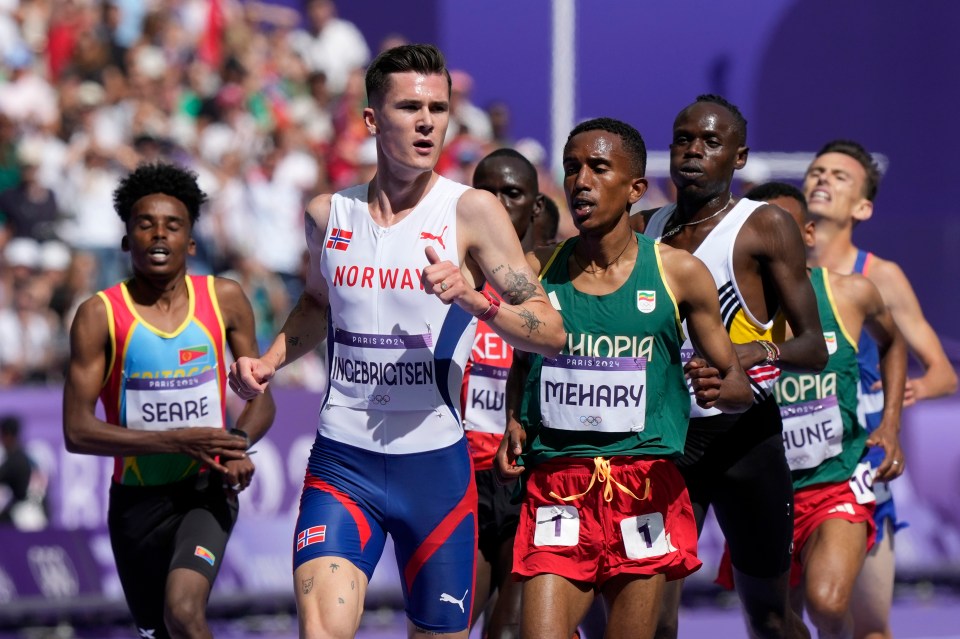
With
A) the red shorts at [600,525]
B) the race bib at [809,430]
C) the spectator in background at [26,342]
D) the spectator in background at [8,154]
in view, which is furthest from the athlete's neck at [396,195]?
the spectator in background at [8,154]

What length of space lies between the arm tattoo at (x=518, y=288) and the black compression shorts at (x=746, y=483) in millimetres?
1297

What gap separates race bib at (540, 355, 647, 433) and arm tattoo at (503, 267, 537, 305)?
0.34m

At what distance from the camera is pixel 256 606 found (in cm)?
1082

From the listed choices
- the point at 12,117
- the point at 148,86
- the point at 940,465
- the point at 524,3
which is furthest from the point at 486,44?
the point at 940,465

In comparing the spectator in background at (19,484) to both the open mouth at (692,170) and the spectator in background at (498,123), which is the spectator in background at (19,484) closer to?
the open mouth at (692,170)

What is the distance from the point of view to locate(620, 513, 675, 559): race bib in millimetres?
5695

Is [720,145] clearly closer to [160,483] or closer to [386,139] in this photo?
[386,139]

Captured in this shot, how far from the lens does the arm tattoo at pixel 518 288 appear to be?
558 centimetres

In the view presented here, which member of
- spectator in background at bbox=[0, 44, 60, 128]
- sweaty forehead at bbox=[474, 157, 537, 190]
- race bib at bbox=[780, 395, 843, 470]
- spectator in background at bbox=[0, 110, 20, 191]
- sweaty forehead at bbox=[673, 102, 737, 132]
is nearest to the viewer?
sweaty forehead at bbox=[673, 102, 737, 132]

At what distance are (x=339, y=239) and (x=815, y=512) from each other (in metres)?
2.93

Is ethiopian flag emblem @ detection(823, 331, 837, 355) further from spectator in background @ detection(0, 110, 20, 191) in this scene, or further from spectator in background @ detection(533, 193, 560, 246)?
spectator in background @ detection(0, 110, 20, 191)

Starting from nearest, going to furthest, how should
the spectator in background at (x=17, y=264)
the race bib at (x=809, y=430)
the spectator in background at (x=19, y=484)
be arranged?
the race bib at (x=809, y=430), the spectator in background at (x=19, y=484), the spectator in background at (x=17, y=264)

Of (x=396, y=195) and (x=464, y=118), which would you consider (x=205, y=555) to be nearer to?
(x=396, y=195)

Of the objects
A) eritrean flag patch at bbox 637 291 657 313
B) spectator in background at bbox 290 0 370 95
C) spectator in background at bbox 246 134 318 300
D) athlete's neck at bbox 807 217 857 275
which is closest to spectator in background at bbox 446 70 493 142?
spectator in background at bbox 290 0 370 95
